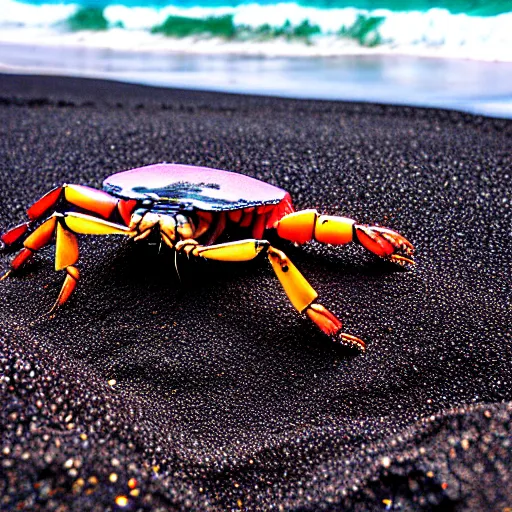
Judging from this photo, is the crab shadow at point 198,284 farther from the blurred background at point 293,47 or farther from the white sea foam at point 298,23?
the white sea foam at point 298,23

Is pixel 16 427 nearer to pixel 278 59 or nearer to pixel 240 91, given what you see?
pixel 240 91

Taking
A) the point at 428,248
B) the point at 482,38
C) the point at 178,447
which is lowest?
the point at 178,447

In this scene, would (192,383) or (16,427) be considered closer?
(16,427)

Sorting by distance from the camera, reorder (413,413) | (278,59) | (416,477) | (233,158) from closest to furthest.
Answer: (416,477)
(413,413)
(233,158)
(278,59)

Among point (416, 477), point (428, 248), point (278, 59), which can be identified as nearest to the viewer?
point (416, 477)

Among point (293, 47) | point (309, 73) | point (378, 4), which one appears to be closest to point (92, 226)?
point (309, 73)

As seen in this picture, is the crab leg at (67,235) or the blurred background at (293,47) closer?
the crab leg at (67,235)

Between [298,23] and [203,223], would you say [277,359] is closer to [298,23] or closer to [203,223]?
[203,223]

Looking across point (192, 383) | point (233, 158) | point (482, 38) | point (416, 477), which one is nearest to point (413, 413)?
point (416, 477)

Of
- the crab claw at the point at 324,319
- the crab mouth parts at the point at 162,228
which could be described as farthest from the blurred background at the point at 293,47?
the crab mouth parts at the point at 162,228
